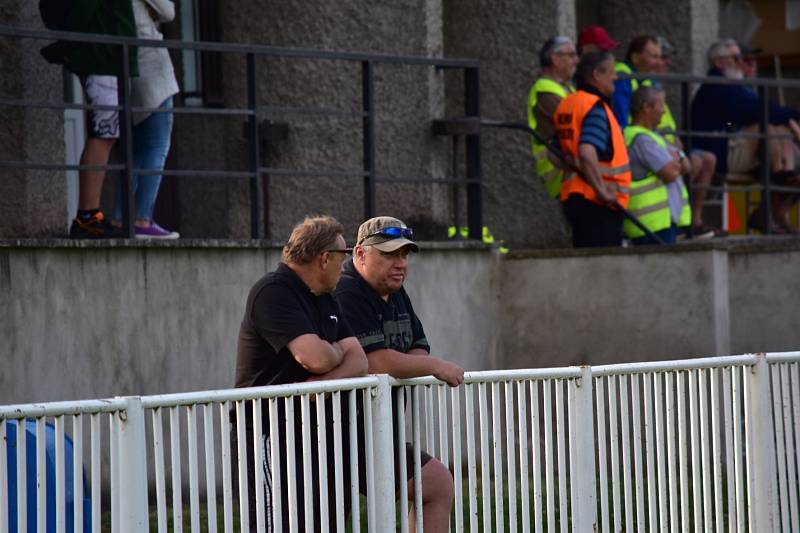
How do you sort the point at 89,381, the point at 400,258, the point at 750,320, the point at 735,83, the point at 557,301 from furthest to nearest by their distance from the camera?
the point at 735,83 < the point at 750,320 < the point at 557,301 < the point at 89,381 < the point at 400,258

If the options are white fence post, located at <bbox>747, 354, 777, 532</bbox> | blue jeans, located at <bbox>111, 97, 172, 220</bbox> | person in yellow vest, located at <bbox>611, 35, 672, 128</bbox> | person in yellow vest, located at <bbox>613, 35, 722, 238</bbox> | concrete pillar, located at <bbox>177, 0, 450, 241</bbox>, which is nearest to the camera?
white fence post, located at <bbox>747, 354, 777, 532</bbox>

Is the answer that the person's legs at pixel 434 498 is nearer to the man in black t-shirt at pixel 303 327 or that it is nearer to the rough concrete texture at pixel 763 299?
the man in black t-shirt at pixel 303 327

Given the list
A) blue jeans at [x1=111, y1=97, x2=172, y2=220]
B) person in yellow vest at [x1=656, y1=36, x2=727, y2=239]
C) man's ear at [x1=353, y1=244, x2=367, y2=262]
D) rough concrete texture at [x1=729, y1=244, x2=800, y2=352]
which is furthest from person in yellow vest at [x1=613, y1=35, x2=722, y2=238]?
man's ear at [x1=353, y1=244, x2=367, y2=262]

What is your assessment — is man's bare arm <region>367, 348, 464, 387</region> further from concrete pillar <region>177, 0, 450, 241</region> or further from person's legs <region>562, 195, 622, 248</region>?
concrete pillar <region>177, 0, 450, 241</region>

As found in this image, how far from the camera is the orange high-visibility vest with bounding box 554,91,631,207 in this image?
10.4 meters

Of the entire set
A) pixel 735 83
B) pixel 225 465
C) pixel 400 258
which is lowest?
pixel 225 465

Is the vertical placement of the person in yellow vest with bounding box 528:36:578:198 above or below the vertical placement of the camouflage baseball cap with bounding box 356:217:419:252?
above

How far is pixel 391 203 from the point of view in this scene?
11.2 meters

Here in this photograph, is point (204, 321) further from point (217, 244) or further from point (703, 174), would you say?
point (703, 174)

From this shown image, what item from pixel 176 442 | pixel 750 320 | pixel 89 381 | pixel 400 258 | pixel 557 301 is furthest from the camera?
pixel 750 320

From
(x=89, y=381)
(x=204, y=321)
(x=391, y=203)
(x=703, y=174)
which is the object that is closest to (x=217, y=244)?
(x=204, y=321)

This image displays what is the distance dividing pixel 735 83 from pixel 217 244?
4698 millimetres

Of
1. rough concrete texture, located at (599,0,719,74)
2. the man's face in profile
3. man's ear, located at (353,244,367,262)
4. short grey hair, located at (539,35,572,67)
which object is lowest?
the man's face in profile

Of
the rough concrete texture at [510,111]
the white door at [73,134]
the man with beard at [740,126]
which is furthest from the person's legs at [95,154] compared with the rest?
the man with beard at [740,126]
